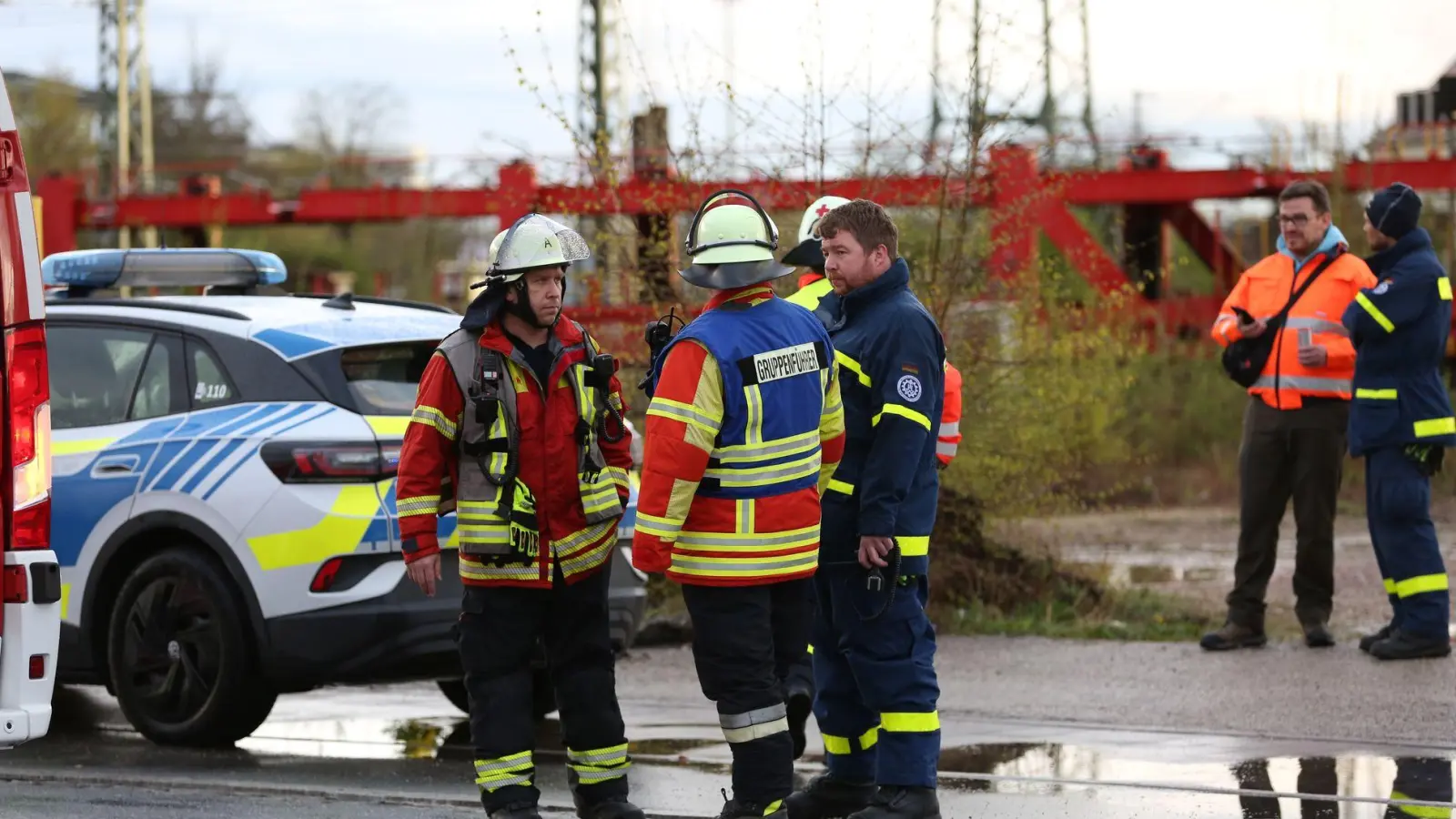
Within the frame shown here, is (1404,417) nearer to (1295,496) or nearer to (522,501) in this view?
(1295,496)

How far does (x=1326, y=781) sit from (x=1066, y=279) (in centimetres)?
596

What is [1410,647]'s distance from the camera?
8055mm

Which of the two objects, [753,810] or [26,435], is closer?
[26,435]

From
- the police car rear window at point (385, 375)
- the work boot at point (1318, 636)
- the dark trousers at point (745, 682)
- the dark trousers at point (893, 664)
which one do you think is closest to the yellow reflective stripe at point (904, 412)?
the dark trousers at point (893, 664)

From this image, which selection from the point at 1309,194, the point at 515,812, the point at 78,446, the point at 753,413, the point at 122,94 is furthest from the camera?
the point at 122,94

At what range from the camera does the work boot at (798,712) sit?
645cm

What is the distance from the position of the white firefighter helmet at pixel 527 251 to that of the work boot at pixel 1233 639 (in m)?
4.39

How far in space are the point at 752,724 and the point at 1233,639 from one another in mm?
4103

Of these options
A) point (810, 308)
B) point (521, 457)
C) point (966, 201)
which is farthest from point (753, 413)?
point (966, 201)

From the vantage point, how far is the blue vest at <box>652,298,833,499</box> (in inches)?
203

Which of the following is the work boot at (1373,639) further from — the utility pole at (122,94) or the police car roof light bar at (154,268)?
the utility pole at (122,94)

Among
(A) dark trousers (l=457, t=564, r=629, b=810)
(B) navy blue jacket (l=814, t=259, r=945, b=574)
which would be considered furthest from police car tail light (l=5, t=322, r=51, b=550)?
(B) navy blue jacket (l=814, t=259, r=945, b=574)

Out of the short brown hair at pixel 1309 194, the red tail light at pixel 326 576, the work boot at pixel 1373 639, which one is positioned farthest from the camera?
the short brown hair at pixel 1309 194

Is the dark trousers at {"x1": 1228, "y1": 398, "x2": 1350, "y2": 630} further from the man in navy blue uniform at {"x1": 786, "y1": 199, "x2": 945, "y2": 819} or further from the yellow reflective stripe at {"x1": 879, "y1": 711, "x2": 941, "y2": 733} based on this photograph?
the yellow reflective stripe at {"x1": 879, "y1": 711, "x2": 941, "y2": 733}
